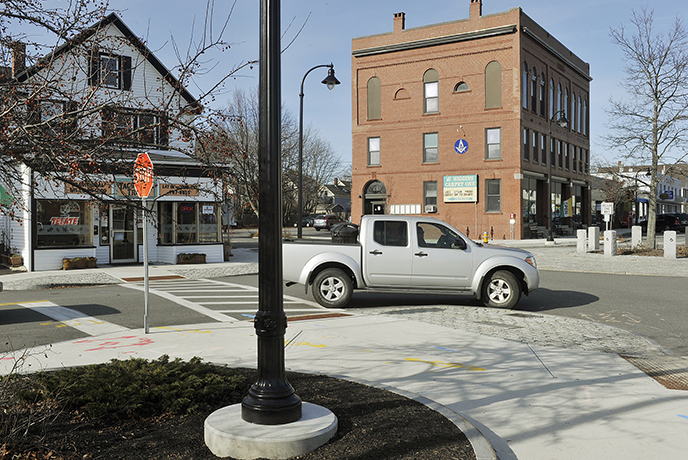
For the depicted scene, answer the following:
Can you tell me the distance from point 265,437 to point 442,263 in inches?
312

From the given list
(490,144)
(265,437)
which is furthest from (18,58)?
(490,144)

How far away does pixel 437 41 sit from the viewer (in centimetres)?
3947

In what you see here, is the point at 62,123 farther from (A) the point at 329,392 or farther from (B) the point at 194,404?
(A) the point at 329,392

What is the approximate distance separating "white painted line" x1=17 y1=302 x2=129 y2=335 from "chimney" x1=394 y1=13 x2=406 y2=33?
3419cm

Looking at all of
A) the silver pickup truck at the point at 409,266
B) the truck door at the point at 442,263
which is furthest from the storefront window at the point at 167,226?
the truck door at the point at 442,263

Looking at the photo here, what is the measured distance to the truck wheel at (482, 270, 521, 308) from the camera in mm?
11375

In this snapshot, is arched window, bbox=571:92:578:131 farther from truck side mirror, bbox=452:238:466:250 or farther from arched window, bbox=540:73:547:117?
truck side mirror, bbox=452:238:466:250

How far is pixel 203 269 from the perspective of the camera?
802 inches

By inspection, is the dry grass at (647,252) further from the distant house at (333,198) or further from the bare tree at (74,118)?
the distant house at (333,198)

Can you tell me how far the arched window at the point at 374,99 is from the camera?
4191 centimetres

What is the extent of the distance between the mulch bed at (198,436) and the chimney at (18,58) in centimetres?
283

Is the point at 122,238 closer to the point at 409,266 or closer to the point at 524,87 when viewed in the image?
the point at 409,266

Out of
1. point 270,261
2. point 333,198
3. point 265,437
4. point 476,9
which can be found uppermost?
point 476,9

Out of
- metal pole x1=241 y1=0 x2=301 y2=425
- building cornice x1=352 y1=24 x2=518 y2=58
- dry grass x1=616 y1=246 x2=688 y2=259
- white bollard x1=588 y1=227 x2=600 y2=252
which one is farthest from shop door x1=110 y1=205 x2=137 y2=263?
building cornice x1=352 y1=24 x2=518 y2=58
